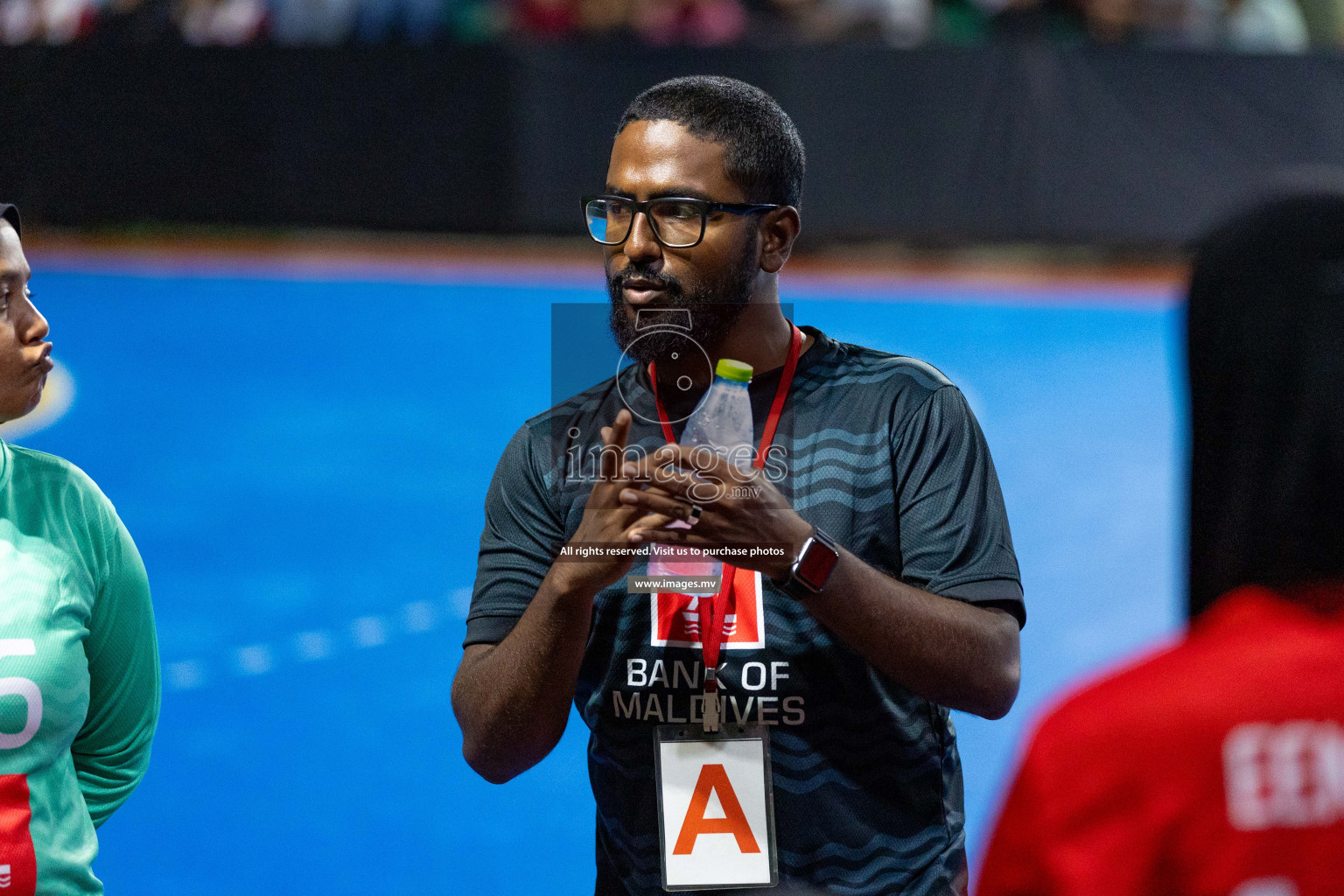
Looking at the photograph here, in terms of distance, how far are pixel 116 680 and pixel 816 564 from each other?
1157 millimetres

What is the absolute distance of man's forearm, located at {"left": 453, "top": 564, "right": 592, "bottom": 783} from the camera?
6.79 ft

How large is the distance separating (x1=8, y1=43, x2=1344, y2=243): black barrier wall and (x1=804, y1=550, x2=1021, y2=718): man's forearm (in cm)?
901

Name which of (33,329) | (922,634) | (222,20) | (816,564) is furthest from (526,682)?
(222,20)

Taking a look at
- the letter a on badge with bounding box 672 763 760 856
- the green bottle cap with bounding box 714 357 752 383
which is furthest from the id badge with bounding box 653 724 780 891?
the green bottle cap with bounding box 714 357 752 383

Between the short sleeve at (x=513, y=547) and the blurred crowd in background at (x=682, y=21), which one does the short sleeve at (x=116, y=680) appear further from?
the blurred crowd in background at (x=682, y=21)

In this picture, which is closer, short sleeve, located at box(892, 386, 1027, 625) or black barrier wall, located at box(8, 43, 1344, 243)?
short sleeve, located at box(892, 386, 1027, 625)

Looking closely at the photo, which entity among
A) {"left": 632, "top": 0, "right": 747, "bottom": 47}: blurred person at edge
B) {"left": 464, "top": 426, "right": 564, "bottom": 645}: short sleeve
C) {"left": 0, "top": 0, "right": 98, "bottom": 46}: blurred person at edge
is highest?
{"left": 0, "top": 0, "right": 98, "bottom": 46}: blurred person at edge

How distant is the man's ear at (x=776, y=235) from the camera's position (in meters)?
2.34

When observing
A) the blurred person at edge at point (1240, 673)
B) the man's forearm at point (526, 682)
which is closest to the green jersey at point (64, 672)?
the man's forearm at point (526, 682)

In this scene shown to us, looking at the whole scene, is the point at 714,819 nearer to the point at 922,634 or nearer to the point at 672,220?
the point at 922,634

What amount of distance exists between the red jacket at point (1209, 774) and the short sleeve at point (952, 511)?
100 centimetres

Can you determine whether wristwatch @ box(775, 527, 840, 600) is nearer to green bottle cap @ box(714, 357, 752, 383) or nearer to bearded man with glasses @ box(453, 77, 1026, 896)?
bearded man with glasses @ box(453, 77, 1026, 896)

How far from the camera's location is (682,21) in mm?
11312

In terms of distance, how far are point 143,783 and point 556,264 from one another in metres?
7.49
